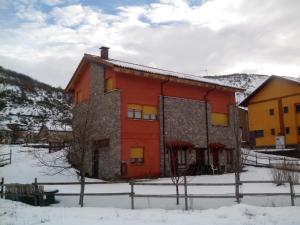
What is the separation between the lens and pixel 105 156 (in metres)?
26.9

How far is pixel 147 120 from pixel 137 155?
256cm

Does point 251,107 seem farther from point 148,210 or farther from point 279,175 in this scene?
point 148,210

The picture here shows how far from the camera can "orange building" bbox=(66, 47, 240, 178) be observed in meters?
26.0

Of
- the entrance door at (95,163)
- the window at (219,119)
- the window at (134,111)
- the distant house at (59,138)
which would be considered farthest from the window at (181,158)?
the distant house at (59,138)

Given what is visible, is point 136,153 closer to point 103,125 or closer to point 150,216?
point 103,125

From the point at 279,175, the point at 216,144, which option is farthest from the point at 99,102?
the point at 279,175

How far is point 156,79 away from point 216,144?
7.53 metres

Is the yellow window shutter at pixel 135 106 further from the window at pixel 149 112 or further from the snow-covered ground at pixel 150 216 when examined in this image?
the snow-covered ground at pixel 150 216

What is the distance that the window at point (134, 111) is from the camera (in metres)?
26.5

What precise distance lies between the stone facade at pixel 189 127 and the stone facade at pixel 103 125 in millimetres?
3686

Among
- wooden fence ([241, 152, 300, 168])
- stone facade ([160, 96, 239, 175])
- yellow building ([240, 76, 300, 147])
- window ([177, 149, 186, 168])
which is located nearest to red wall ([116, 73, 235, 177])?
stone facade ([160, 96, 239, 175])

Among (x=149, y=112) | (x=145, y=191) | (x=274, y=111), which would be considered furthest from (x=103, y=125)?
(x=274, y=111)

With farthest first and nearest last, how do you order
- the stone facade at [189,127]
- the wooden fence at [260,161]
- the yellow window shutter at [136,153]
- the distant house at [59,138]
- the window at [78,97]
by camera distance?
the wooden fence at [260,161] < the window at [78,97] < the stone facade at [189,127] < the yellow window shutter at [136,153] < the distant house at [59,138]

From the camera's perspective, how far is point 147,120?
27172 millimetres
